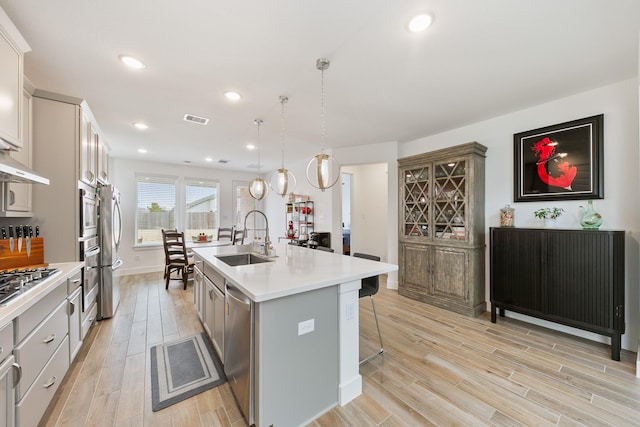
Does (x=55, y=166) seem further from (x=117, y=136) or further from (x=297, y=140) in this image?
(x=297, y=140)

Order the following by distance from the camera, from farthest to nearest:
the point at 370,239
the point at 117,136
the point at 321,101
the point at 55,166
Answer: the point at 370,239 → the point at 117,136 → the point at 321,101 → the point at 55,166

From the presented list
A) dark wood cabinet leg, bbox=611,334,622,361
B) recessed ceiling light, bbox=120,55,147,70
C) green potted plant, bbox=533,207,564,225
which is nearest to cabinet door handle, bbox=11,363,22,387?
recessed ceiling light, bbox=120,55,147,70

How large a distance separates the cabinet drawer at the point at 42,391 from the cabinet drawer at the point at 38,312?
0.32m

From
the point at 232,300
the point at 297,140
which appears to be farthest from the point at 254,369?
the point at 297,140

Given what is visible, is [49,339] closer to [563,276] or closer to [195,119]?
[195,119]

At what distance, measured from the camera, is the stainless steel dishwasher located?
148cm

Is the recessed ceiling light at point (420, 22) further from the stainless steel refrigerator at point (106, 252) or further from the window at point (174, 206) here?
the window at point (174, 206)

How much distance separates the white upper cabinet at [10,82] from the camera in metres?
1.59

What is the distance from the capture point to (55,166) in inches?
89.9

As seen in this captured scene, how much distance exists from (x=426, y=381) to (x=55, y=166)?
3701 millimetres

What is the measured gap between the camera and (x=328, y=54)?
6.61ft

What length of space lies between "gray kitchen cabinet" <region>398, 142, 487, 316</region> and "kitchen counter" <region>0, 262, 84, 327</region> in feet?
12.7

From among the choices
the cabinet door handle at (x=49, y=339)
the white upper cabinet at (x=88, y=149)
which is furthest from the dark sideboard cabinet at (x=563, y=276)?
the white upper cabinet at (x=88, y=149)

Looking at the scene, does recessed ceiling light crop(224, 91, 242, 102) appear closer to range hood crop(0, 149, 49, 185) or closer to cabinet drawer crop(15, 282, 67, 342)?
range hood crop(0, 149, 49, 185)
